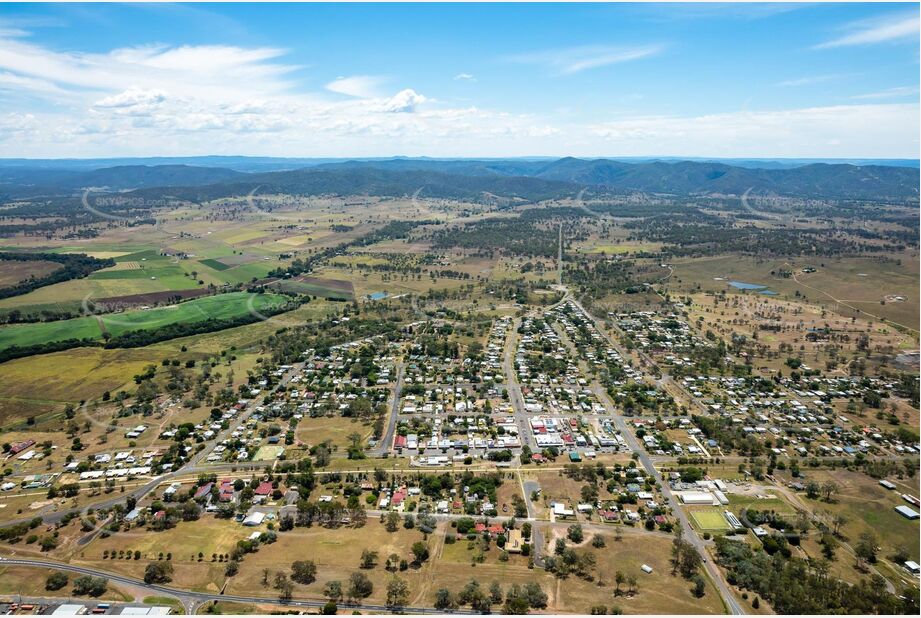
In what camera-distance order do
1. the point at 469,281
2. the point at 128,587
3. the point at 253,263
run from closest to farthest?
the point at 128,587, the point at 469,281, the point at 253,263

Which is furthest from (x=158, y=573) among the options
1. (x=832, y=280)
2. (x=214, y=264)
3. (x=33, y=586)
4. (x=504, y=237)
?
(x=504, y=237)

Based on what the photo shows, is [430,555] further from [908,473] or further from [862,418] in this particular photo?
[862,418]

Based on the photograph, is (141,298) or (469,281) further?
(469,281)

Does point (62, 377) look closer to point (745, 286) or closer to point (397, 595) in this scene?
point (397, 595)

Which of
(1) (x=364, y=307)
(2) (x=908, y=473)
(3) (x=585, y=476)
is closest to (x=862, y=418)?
(2) (x=908, y=473)

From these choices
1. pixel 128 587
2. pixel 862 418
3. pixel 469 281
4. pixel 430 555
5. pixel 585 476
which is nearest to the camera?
pixel 128 587

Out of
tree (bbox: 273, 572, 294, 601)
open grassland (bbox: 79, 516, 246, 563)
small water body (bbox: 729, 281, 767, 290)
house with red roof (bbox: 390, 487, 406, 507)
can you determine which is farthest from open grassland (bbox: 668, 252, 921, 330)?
tree (bbox: 273, 572, 294, 601)

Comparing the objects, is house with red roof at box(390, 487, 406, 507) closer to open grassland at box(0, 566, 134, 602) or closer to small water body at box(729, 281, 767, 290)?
open grassland at box(0, 566, 134, 602)
